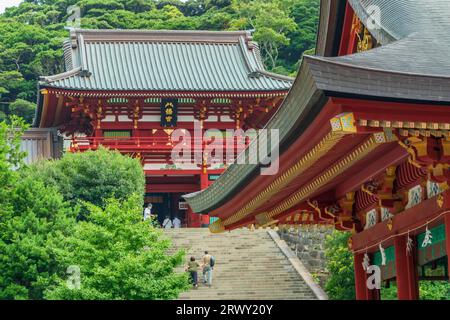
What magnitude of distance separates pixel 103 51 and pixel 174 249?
14176 millimetres

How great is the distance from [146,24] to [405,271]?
59150 millimetres

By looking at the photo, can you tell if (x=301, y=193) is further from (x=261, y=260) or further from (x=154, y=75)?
(x=154, y=75)

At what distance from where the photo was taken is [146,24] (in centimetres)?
6869

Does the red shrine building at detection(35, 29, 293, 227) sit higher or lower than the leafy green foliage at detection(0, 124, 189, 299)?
higher

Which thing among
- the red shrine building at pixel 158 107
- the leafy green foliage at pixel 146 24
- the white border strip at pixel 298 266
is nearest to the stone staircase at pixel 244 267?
the white border strip at pixel 298 266

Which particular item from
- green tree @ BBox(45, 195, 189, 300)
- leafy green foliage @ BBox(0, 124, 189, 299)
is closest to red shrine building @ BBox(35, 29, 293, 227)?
leafy green foliage @ BBox(0, 124, 189, 299)

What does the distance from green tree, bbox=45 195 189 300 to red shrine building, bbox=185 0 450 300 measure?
6.78m

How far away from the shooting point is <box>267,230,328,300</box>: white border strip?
2717 centimetres

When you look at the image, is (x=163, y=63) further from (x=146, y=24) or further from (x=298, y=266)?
(x=146, y=24)

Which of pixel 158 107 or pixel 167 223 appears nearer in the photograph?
pixel 167 223

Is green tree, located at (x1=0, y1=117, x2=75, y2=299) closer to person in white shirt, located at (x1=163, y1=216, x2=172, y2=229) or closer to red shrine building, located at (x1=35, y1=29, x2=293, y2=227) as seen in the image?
red shrine building, located at (x1=35, y1=29, x2=293, y2=227)

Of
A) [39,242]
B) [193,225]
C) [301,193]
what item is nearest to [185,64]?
[193,225]

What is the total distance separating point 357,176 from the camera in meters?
11.0

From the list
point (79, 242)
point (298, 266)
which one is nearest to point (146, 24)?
point (298, 266)
